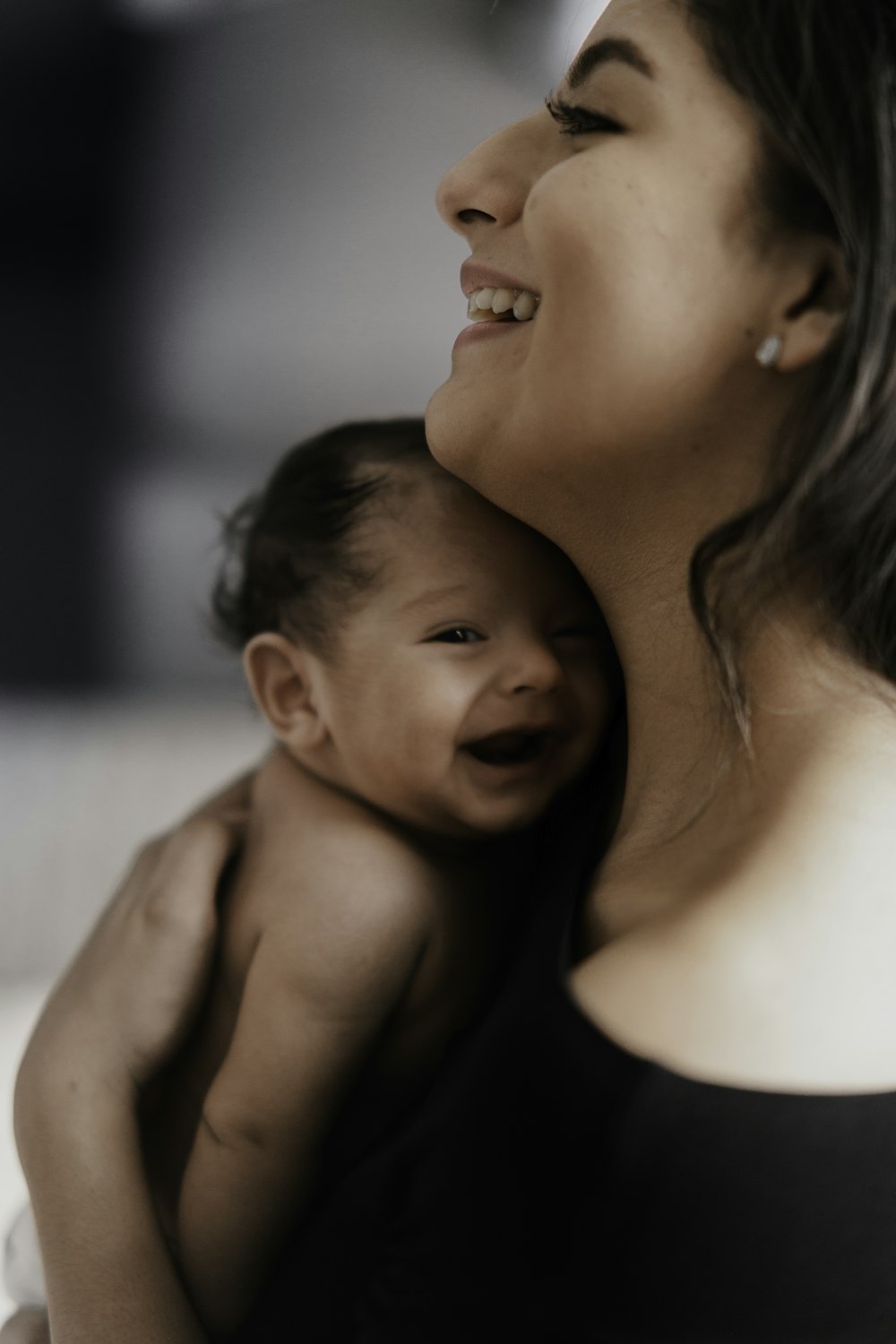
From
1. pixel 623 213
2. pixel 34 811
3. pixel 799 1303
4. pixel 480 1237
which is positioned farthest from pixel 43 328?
pixel 799 1303

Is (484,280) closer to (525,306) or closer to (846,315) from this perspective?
(525,306)

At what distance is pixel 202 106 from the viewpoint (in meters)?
1.40

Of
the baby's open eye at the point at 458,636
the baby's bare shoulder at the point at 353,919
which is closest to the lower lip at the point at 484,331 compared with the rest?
the baby's open eye at the point at 458,636

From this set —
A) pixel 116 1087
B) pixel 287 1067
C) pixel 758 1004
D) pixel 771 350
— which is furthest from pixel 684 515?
pixel 116 1087

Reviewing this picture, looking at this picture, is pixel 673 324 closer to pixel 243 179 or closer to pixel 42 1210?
pixel 42 1210

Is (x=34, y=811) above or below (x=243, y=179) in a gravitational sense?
below

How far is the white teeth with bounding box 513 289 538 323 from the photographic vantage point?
80 cm

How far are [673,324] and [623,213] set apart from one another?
7cm

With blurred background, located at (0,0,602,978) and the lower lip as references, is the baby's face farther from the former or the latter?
blurred background, located at (0,0,602,978)

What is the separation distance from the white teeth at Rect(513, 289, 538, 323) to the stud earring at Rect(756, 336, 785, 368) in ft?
0.60

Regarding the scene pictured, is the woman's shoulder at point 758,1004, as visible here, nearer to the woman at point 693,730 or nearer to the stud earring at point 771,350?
the woman at point 693,730

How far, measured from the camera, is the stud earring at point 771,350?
26.8 inches

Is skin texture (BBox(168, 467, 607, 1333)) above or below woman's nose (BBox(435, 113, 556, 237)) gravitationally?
below

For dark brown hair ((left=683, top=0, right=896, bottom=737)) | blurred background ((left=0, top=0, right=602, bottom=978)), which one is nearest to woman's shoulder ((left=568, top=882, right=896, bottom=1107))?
dark brown hair ((left=683, top=0, right=896, bottom=737))
